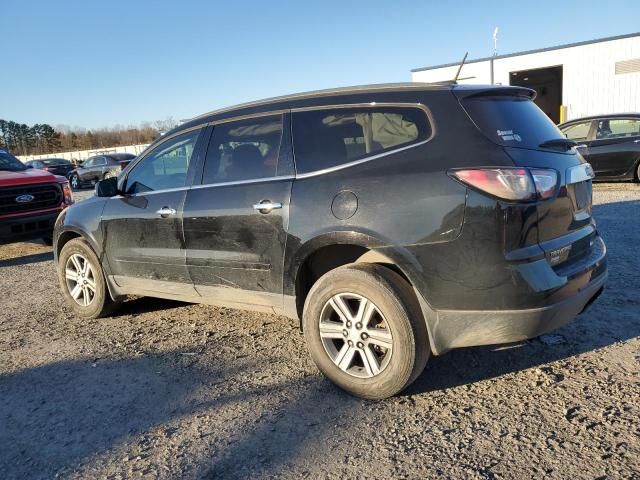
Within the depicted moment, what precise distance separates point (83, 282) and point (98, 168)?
21702 mm

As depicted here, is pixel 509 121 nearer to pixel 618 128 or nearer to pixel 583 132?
pixel 618 128

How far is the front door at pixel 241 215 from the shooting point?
11.4 ft

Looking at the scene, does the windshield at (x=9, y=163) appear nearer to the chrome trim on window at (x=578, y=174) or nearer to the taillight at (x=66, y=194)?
the taillight at (x=66, y=194)

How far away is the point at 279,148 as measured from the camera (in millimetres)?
3566

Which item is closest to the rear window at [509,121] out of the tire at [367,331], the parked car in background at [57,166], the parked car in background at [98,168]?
the tire at [367,331]

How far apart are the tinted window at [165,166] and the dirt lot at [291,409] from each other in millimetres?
1256

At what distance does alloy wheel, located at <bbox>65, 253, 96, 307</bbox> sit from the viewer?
4.91 metres

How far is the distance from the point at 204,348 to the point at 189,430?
1181 mm

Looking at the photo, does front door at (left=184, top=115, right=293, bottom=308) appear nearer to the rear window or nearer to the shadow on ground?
the rear window

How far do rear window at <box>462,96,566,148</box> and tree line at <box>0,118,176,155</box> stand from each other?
8020 cm

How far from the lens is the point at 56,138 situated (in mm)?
86562

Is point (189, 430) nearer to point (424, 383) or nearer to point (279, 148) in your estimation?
point (424, 383)

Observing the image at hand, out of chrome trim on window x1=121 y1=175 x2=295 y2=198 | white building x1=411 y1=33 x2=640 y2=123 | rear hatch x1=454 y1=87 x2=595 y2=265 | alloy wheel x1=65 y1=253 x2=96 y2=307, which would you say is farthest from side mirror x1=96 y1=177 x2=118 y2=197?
white building x1=411 y1=33 x2=640 y2=123

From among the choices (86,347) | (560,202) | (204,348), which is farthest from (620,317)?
(86,347)
